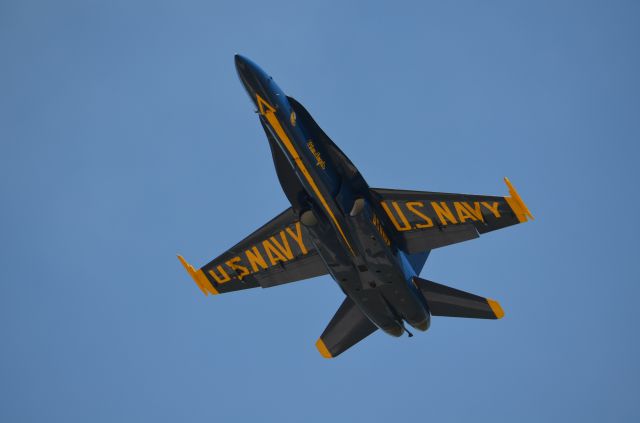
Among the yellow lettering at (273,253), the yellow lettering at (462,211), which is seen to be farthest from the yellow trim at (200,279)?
the yellow lettering at (462,211)

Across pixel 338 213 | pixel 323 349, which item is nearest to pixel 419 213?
pixel 338 213

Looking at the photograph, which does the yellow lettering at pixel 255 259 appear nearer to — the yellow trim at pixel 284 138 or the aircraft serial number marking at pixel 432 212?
the yellow trim at pixel 284 138

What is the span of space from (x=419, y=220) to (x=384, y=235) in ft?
5.09

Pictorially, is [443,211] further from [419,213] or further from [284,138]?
[284,138]

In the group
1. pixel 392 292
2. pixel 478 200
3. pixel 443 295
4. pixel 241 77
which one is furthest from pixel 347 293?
pixel 241 77

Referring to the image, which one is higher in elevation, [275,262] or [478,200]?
[275,262]

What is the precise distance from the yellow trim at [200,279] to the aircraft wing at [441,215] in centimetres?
810

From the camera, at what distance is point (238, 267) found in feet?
108

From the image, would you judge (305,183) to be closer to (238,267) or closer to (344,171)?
(344,171)

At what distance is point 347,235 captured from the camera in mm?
28641

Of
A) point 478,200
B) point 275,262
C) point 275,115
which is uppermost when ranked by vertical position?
point 275,115

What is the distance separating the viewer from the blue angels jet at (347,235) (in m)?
27.6

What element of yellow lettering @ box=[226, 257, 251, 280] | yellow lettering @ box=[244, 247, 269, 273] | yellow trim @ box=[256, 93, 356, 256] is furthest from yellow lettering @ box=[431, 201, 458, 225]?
yellow lettering @ box=[226, 257, 251, 280]

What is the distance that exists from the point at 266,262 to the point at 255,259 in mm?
485
